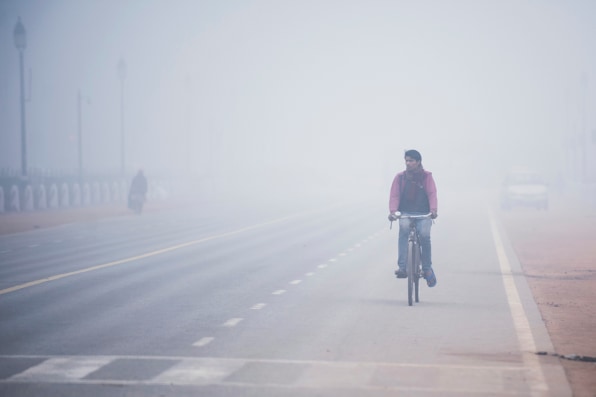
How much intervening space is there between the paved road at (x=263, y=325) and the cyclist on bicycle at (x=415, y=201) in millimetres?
624

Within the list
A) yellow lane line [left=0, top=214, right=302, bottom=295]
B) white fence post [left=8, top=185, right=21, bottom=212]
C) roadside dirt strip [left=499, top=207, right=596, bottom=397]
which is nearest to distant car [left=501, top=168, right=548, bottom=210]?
roadside dirt strip [left=499, top=207, right=596, bottom=397]

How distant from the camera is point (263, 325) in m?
12.7

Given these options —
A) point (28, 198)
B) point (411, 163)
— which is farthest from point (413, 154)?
point (28, 198)

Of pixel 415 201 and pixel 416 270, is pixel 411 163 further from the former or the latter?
pixel 416 270

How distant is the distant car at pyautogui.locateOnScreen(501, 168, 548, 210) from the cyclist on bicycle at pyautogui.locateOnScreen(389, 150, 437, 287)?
37319 millimetres

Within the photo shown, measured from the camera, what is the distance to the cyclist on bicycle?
15.5m

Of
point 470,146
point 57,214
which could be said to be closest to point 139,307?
point 57,214

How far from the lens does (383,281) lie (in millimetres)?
18438

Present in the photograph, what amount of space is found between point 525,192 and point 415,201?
37.8 meters

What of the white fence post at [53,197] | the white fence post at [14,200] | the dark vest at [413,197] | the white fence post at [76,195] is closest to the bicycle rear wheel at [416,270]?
the dark vest at [413,197]

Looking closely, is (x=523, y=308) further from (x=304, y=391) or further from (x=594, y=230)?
(x=594, y=230)

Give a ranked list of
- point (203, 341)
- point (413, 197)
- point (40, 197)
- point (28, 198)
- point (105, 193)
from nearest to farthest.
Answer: point (203, 341) → point (413, 197) → point (28, 198) → point (40, 197) → point (105, 193)

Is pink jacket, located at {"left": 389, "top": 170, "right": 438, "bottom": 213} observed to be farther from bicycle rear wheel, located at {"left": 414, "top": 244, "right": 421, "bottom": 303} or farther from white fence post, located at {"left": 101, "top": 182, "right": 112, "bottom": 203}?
white fence post, located at {"left": 101, "top": 182, "right": 112, "bottom": 203}

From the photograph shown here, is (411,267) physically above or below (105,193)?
above
